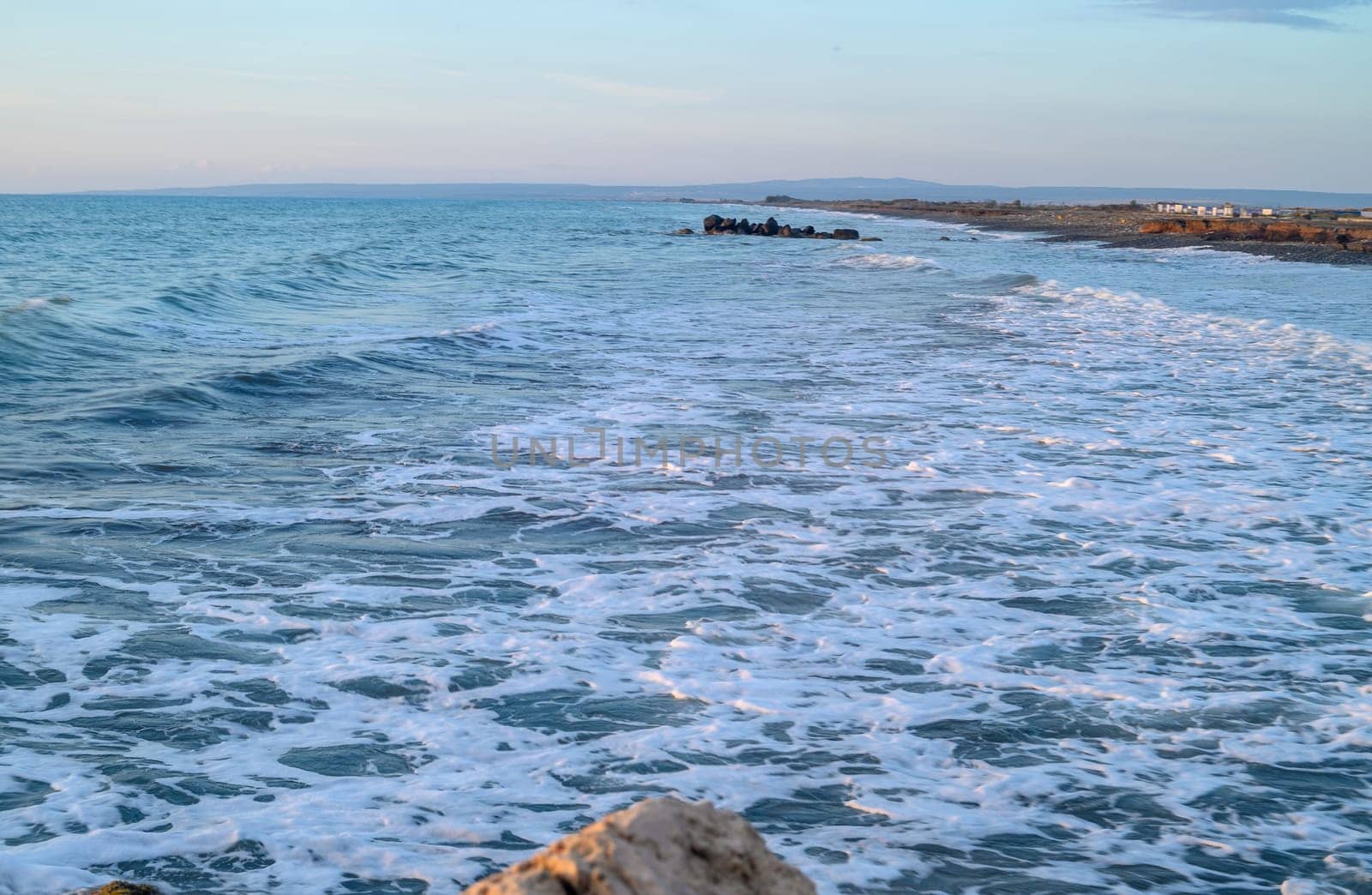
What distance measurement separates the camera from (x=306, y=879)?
3.67 meters

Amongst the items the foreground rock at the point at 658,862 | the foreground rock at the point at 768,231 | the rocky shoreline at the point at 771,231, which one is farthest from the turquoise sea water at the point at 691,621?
the foreground rock at the point at 768,231

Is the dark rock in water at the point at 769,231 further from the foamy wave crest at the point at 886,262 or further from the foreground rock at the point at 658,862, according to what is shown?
the foreground rock at the point at 658,862

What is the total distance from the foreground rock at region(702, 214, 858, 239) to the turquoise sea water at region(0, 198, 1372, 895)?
44.6 meters

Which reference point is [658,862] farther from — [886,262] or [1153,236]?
[1153,236]

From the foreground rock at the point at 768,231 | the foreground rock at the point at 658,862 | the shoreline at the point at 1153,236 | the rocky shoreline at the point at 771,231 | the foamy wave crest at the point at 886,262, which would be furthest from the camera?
the foreground rock at the point at 768,231

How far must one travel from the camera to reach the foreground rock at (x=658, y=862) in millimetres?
1887

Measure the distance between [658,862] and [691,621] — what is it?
4.10 meters

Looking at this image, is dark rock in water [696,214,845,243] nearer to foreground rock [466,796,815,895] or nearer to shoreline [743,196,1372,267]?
shoreline [743,196,1372,267]

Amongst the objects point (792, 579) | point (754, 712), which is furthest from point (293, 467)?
point (754, 712)

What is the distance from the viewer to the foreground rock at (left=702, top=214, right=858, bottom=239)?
58.7 m

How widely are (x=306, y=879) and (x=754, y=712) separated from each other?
1977 mm

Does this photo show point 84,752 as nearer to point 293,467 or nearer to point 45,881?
point 45,881

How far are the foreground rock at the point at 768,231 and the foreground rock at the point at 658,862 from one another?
56.3 meters

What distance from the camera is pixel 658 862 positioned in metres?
1.97
